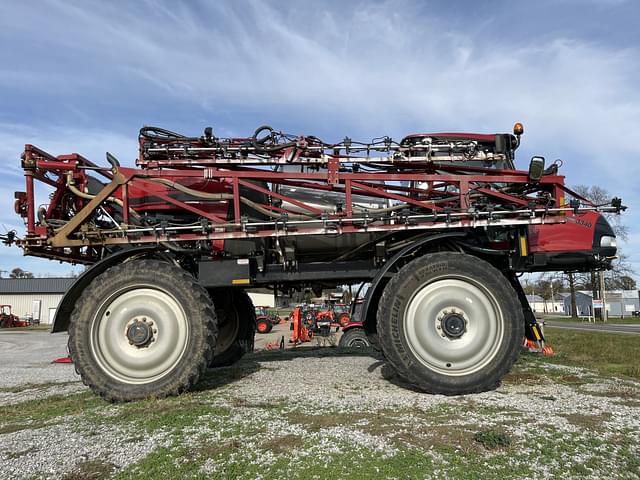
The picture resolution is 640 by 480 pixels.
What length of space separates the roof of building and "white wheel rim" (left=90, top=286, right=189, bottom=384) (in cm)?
5721

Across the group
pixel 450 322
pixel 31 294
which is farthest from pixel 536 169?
pixel 31 294

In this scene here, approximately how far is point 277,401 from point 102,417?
1622mm

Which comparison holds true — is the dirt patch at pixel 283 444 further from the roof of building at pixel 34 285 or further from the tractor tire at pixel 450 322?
the roof of building at pixel 34 285

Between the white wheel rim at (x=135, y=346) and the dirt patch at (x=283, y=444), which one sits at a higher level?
the white wheel rim at (x=135, y=346)

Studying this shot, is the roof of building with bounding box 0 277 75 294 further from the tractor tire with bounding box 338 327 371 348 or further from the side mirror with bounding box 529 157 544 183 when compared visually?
the side mirror with bounding box 529 157 544 183

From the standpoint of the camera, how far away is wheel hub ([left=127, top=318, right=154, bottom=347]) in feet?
16.8

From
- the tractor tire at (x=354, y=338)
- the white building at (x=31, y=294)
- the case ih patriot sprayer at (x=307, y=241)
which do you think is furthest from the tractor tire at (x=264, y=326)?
the case ih patriot sprayer at (x=307, y=241)

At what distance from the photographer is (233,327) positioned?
752 centimetres

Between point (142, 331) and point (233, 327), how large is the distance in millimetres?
2489

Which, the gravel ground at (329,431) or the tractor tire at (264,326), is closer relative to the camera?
the gravel ground at (329,431)

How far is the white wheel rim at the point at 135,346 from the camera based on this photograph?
5156mm

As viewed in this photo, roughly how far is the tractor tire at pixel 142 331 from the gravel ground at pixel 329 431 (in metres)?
0.30

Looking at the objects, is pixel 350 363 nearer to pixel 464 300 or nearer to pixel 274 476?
pixel 464 300

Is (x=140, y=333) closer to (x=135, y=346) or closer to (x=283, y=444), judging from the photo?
(x=135, y=346)
